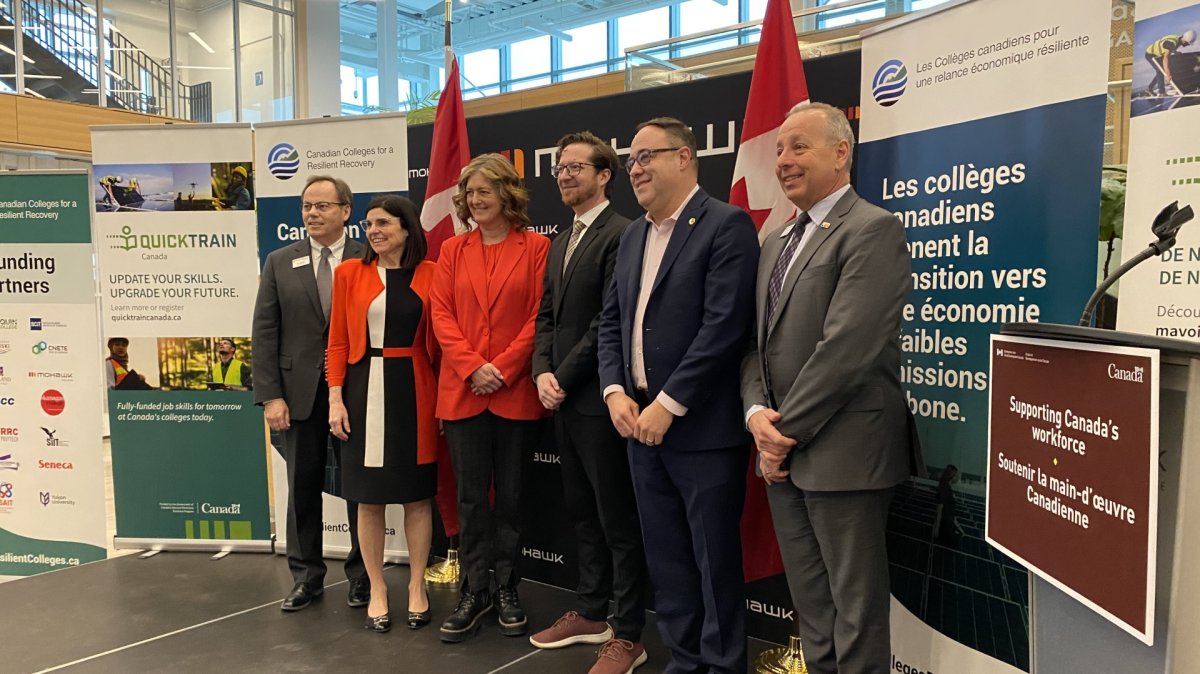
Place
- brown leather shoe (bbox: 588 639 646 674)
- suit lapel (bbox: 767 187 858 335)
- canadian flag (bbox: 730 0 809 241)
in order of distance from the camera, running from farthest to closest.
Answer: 1. brown leather shoe (bbox: 588 639 646 674)
2. canadian flag (bbox: 730 0 809 241)
3. suit lapel (bbox: 767 187 858 335)

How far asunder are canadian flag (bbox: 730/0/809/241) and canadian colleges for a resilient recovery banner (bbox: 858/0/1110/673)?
0.73ft

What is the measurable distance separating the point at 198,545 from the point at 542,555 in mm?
1895

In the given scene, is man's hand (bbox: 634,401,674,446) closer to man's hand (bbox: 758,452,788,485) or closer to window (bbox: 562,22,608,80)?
man's hand (bbox: 758,452,788,485)

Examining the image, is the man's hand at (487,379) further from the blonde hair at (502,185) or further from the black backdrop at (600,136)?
the blonde hair at (502,185)

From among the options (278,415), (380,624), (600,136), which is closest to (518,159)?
(600,136)

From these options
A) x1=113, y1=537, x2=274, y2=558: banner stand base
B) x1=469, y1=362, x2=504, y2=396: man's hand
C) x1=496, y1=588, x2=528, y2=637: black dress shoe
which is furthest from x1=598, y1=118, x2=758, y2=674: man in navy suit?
x1=113, y1=537, x2=274, y2=558: banner stand base

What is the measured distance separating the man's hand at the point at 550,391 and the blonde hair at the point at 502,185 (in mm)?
609

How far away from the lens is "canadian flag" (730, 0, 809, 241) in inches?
97.5

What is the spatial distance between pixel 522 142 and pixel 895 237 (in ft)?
6.45

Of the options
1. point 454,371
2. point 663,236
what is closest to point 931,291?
point 663,236

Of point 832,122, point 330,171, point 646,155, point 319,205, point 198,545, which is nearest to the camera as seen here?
point 832,122

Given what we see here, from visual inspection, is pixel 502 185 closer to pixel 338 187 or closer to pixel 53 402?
pixel 338 187

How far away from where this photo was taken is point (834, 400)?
1.85 m

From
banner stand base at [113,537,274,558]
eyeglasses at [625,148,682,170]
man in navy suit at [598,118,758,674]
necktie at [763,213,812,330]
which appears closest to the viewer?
necktie at [763,213,812,330]
